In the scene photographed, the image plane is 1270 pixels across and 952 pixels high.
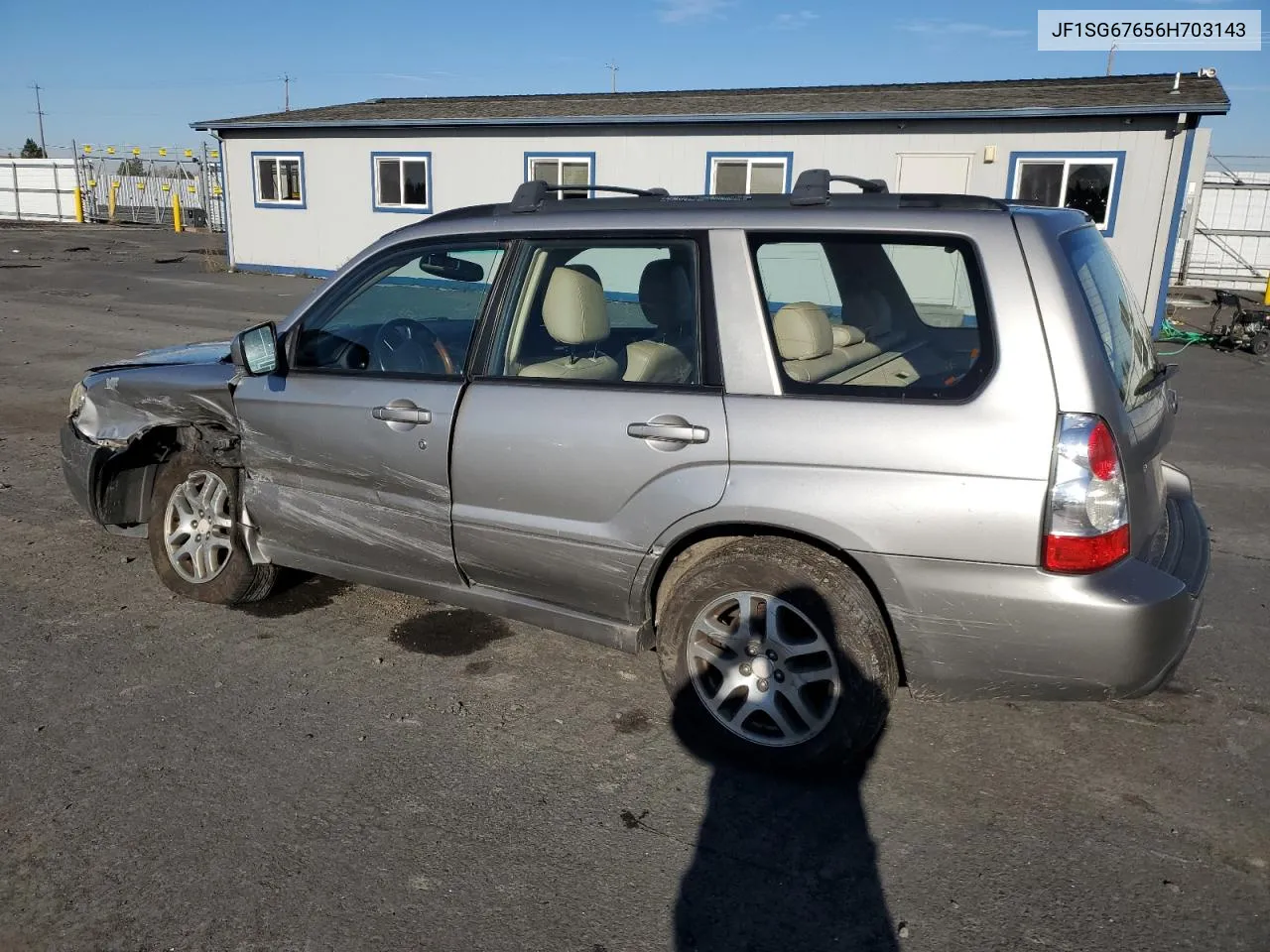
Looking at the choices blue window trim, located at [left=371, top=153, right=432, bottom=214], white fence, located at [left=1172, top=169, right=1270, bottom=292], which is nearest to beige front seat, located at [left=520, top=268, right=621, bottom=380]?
blue window trim, located at [left=371, top=153, right=432, bottom=214]

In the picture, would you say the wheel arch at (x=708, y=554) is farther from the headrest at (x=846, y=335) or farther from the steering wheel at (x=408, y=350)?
the steering wheel at (x=408, y=350)

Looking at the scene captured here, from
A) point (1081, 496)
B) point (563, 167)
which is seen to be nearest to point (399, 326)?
point (1081, 496)

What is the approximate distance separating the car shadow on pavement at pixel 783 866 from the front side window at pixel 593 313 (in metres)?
1.11

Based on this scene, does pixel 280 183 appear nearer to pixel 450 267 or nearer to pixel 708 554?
pixel 450 267

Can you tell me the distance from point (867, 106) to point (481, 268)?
1419 centimetres

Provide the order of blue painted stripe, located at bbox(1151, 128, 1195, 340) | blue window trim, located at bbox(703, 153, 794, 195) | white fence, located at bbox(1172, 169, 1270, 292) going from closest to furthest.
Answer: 1. blue painted stripe, located at bbox(1151, 128, 1195, 340)
2. blue window trim, located at bbox(703, 153, 794, 195)
3. white fence, located at bbox(1172, 169, 1270, 292)

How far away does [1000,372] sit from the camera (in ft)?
9.72

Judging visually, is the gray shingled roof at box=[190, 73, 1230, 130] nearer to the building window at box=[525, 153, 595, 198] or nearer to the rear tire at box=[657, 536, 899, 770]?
the building window at box=[525, 153, 595, 198]

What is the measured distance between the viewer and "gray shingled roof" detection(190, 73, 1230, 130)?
14781mm

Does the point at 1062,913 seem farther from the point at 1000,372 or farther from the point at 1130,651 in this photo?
the point at 1000,372

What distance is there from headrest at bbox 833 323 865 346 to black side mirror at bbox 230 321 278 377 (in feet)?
7.53

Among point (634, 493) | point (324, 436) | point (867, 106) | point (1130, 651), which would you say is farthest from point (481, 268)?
point (867, 106)

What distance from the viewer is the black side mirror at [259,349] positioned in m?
4.19

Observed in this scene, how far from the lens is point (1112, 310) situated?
3.28 m
